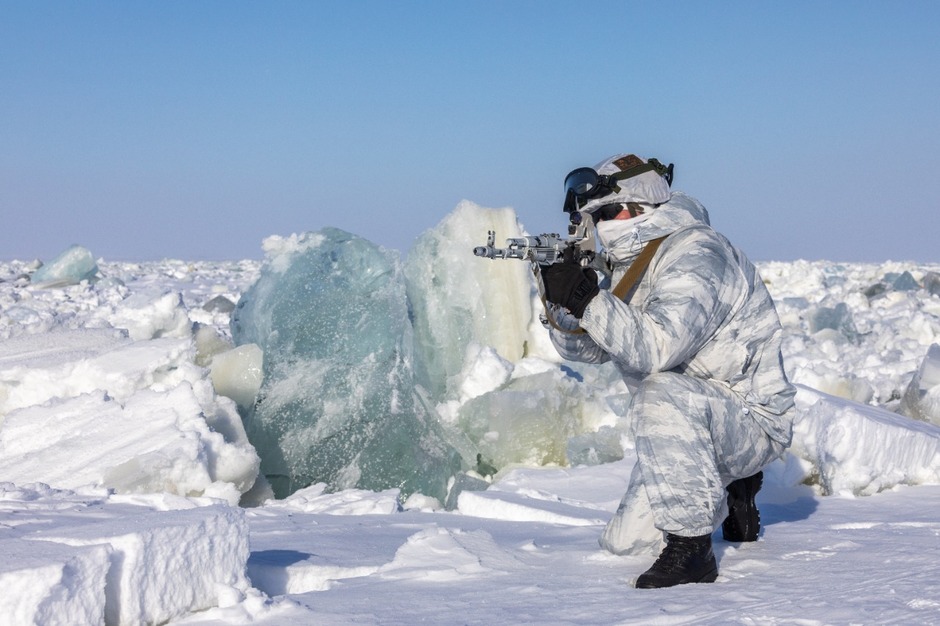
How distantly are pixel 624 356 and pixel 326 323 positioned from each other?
2.87 m

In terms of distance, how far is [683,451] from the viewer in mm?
2383

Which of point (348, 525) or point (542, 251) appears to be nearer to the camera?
point (542, 251)

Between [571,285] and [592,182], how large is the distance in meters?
0.41

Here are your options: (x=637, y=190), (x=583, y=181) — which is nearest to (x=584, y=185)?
(x=583, y=181)

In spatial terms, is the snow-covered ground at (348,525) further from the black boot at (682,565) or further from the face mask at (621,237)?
the face mask at (621,237)

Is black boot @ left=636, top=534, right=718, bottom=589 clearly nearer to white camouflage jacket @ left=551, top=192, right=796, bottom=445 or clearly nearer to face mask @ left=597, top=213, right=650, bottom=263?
white camouflage jacket @ left=551, top=192, right=796, bottom=445

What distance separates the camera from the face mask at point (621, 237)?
261 centimetres

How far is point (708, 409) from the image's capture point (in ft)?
8.05

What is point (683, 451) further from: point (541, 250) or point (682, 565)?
point (541, 250)

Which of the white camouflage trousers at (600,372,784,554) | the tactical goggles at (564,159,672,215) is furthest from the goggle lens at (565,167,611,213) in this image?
the white camouflage trousers at (600,372,784,554)

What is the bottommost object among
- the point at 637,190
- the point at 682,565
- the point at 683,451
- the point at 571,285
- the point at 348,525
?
the point at 348,525

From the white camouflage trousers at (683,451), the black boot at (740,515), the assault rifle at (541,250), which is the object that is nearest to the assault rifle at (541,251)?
the assault rifle at (541,250)

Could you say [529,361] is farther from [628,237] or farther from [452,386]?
[628,237]

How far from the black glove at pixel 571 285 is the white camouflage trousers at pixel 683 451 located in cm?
30
